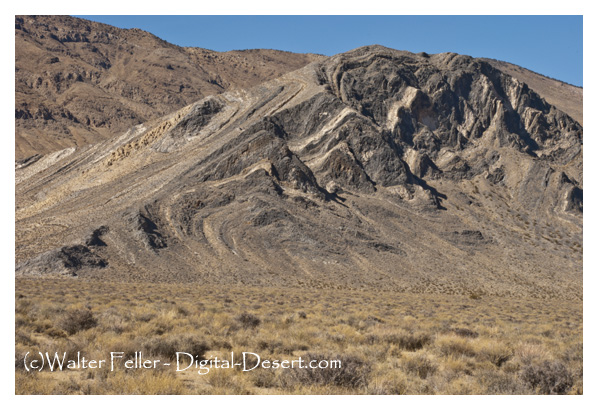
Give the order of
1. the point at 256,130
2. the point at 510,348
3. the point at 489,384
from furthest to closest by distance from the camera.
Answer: the point at 256,130 < the point at 510,348 < the point at 489,384

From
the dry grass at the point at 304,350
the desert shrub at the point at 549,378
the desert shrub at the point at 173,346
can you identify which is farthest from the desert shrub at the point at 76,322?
the desert shrub at the point at 549,378

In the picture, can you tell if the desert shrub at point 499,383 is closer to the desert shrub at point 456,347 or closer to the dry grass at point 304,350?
the dry grass at point 304,350

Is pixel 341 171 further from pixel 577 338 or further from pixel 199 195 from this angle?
pixel 577 338

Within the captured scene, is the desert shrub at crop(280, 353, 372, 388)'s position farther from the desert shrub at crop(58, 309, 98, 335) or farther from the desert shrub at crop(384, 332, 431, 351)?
the desert shrub at crop(58, 309, 98, 335)

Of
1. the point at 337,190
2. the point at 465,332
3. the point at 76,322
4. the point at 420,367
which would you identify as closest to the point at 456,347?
the point at 420,367

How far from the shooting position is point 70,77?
147 metres

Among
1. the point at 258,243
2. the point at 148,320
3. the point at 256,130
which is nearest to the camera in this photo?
the point at 148,320

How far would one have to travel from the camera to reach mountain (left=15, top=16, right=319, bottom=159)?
125438 millimetres

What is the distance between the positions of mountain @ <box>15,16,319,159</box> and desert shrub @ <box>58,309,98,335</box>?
321ft

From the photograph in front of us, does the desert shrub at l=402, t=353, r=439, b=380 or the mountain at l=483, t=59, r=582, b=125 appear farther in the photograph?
the mountain at l=483, t=59, r=582, b=125

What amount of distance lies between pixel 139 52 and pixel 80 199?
133m

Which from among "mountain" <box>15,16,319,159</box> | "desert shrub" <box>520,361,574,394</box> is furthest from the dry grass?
"mountain" <box>15,16,319,159</box>

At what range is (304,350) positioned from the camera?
46.4 ft

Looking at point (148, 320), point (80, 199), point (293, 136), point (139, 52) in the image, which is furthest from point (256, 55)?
point (148, 320)
